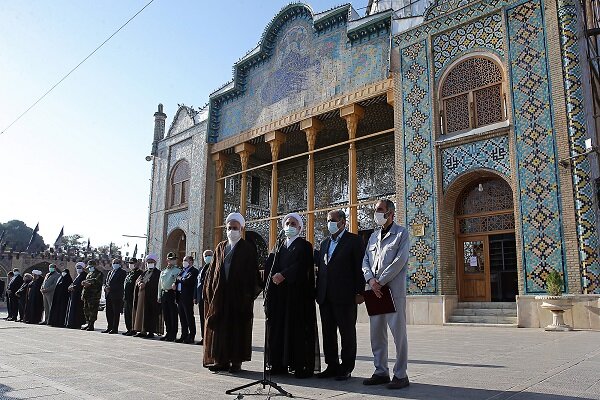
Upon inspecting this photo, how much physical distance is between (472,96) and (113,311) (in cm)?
921

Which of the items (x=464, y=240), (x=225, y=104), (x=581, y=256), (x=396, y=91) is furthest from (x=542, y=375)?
(x=225, y=104)

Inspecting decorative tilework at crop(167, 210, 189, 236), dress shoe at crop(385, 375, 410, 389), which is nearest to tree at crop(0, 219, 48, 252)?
decorative tilework at crop(167, 210, 189, 236)

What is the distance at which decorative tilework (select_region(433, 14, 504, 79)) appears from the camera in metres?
11.1

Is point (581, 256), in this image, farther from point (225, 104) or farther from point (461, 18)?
point (225, 104)

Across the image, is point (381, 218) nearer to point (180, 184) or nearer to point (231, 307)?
point (231, 307)

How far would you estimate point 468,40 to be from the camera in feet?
37.9

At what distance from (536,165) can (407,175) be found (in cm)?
297

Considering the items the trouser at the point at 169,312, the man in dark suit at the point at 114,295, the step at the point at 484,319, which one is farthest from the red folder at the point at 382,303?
the man in dark suit at the point at 114,295

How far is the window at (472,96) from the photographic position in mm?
11062

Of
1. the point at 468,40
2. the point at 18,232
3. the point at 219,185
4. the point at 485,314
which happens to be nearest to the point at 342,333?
the point at 485,314

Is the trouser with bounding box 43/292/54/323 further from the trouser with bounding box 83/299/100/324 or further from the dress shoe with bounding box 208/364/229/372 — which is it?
the dress shoe with bounding box 208/364/229/372

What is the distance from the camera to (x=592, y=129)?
956cm

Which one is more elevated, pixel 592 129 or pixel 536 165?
pixel 592 129

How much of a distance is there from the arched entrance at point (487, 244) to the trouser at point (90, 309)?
8144 millimetres
